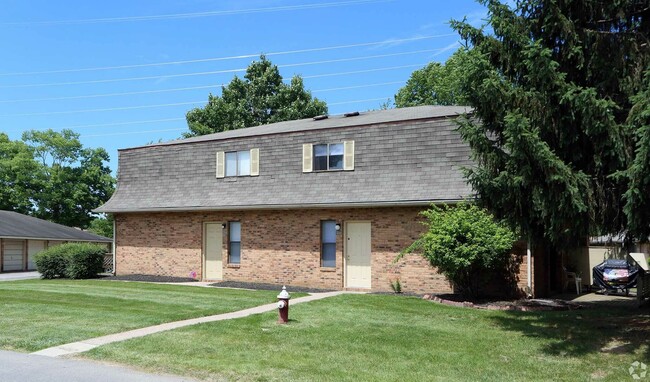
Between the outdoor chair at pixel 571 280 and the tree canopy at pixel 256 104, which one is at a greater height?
the tree canopy at pixel 256 104

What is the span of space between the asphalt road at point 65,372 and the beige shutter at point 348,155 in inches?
474

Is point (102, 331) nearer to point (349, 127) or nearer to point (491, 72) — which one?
point (491, 72)

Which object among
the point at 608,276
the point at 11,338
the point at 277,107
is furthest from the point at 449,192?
the point at 277,107

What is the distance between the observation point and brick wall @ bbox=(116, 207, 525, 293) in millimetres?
17750

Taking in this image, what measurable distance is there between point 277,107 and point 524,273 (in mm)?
31276

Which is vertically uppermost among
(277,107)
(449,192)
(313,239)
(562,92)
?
(277,107)

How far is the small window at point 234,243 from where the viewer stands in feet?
69.6

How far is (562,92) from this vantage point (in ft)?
30.3

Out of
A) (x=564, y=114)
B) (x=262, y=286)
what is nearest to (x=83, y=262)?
(x=262, y=286)

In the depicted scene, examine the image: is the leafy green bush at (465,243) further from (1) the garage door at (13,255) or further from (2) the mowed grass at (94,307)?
(1) the garage door at (13,255)

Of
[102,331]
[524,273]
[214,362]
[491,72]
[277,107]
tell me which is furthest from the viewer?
[277,107]

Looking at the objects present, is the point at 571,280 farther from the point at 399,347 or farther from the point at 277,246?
the point at 399,347

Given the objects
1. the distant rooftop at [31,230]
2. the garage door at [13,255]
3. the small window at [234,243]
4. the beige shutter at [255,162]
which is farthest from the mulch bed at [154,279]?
the garage door at [13,255]

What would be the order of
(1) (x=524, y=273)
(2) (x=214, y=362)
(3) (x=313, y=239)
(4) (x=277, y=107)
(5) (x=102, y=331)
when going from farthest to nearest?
(4) (x=277, y=107)
(3) (x=313, y=239)
(1) (x=524, y=273)
(5) (x=102, y=331)
(2) (x=214, y=362)
